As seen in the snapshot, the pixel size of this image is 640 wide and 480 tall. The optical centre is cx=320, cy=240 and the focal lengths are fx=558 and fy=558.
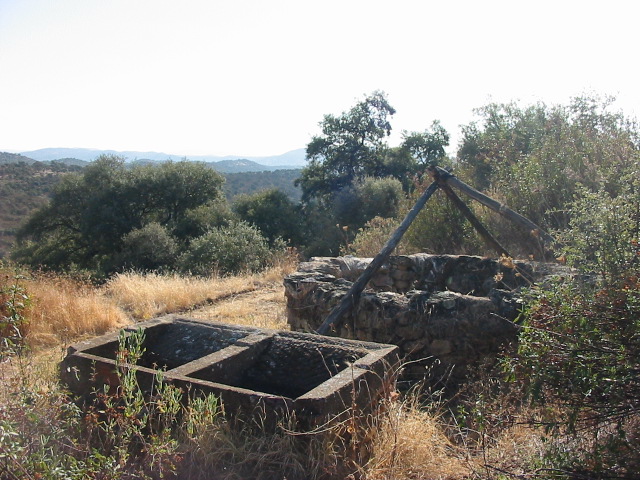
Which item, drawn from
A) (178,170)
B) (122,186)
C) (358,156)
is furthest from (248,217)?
(358,156)

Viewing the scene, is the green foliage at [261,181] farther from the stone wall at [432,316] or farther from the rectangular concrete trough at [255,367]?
the rectangular concrete trough at [255,367]

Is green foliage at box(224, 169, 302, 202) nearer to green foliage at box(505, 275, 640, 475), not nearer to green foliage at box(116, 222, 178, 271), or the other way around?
green foliage at box(116, 222, 178, 271)

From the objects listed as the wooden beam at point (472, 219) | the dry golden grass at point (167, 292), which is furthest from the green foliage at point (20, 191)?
the wooden beam at point (472, 219)

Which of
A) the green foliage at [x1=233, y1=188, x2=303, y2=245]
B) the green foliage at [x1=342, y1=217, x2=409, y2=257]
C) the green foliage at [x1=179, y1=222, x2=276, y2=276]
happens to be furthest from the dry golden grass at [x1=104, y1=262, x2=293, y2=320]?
the green foliage at [x1=233, y1=188, x2=303, y2=245]

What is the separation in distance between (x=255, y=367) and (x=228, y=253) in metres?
11.7

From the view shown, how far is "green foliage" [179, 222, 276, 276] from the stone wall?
7854 millimetres

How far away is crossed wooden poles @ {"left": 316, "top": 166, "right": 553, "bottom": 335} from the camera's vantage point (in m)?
5.67

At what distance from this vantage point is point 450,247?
990cm

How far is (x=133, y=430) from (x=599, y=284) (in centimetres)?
259

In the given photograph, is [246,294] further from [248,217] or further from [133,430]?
[248,217]

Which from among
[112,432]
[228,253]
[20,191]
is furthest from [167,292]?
[20,191]

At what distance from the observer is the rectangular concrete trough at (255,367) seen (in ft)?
10.4

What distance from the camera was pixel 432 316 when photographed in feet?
16.9

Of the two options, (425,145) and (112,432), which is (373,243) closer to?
(112,432)
